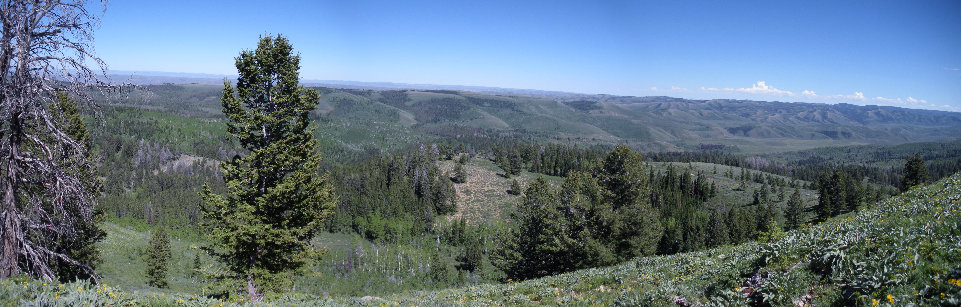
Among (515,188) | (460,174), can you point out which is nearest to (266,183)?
(515,188)

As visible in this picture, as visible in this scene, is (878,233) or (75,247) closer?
(878,233)

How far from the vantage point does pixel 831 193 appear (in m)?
91.1

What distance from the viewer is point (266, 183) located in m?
16.0

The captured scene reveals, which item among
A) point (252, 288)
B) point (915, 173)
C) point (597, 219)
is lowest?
point (915, 173)

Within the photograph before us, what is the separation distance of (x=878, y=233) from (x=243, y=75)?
19417mm

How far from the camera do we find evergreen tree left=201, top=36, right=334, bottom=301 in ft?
50.1

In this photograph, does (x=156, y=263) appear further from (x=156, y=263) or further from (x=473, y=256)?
(x=473, y=256)

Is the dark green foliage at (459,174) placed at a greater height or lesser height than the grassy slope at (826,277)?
lesser

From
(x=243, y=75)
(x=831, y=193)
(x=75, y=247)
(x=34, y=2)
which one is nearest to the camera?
(x=34, y=2)

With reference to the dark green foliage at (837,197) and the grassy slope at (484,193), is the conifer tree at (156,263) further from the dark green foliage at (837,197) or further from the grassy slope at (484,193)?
the dark green foliage at (837,197)

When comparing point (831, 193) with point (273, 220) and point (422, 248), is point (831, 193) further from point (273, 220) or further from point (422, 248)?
point (273, 220)

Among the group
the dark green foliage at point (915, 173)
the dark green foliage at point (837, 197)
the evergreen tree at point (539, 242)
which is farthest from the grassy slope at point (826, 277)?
the dark green foliage at point (837, 197)

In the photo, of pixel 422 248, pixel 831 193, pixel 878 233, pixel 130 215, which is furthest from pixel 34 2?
pixel 130 215

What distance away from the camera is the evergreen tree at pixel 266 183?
15281 millimetres
